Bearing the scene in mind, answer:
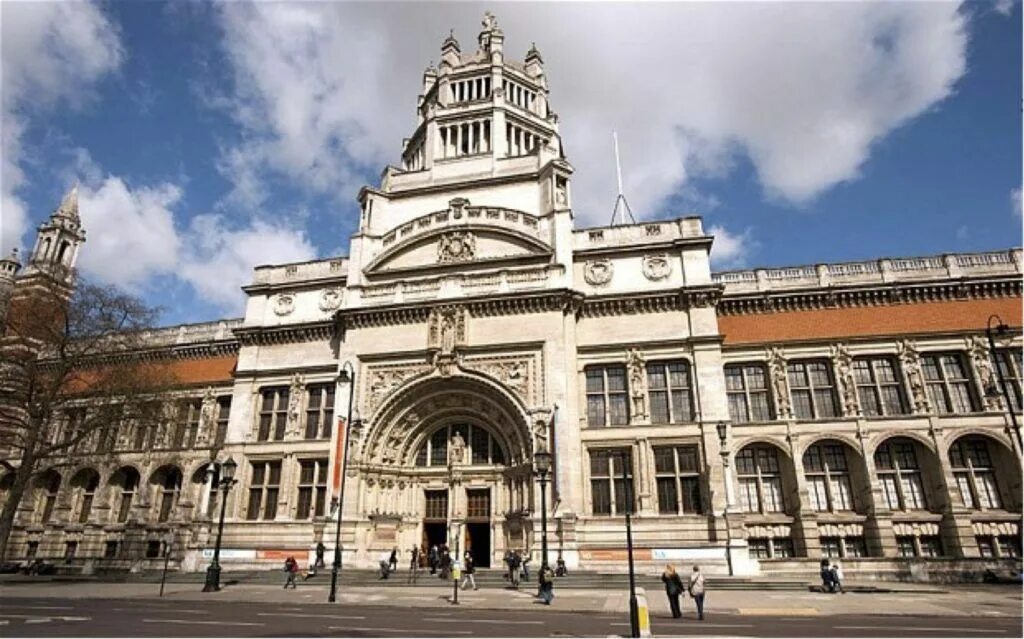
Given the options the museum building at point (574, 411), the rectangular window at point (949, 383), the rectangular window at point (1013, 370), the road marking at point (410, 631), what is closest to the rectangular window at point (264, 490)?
the museum building at point (574, 411)

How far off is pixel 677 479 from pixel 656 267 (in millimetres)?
11522

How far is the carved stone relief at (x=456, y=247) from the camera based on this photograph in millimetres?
34094

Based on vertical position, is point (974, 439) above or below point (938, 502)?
above

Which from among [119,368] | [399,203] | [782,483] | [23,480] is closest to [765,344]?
[782,483]

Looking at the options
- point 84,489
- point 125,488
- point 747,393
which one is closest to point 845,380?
point 747,393

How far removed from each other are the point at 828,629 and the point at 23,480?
33.0 meters

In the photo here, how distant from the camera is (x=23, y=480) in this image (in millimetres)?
26312

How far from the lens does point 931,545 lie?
26359 millimetres

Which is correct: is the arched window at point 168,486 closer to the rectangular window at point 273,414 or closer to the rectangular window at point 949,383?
the rectangular window at point 273,414

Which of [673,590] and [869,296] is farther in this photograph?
[869,296]

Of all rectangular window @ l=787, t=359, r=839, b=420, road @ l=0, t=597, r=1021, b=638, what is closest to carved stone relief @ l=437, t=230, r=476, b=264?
rectangular window @ l=787, t=359, r=839, b=420

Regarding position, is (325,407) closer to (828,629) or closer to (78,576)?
(78,576)

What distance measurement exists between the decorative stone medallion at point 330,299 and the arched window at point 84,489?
19319 millimetres

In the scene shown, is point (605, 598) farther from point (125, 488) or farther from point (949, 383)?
point (125, 488)
